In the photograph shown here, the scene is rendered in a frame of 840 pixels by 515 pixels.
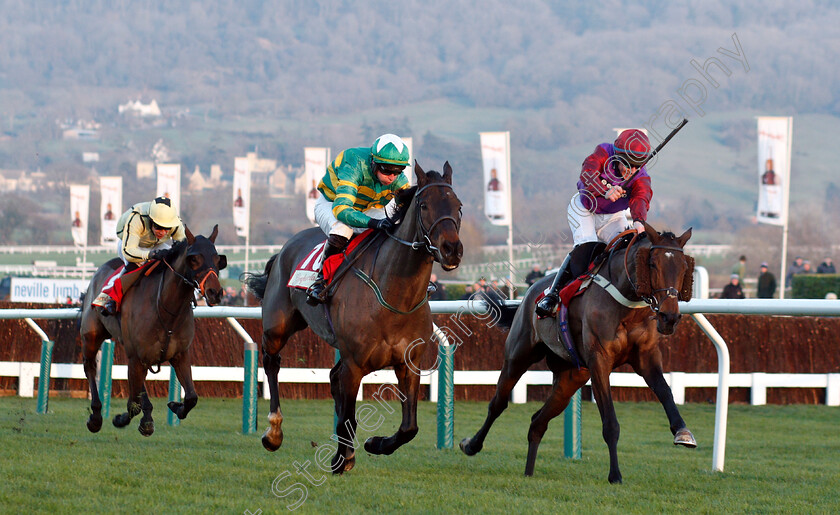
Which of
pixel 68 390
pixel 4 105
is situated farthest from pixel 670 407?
pixel 4 105

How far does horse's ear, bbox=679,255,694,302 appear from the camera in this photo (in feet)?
16.7

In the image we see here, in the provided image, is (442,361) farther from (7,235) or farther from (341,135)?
(341,135)

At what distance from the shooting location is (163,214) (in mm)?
7637

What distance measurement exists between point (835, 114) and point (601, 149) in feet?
483

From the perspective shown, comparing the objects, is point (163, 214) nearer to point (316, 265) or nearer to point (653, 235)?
point (316, 265)

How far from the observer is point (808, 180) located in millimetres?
110125

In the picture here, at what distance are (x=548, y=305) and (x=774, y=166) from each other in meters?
16.7

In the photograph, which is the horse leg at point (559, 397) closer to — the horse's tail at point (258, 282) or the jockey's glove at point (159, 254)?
the horse's tail at point (258, 282)

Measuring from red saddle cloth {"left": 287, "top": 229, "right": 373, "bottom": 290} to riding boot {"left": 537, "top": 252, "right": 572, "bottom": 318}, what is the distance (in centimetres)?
104

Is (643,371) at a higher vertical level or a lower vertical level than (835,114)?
lower

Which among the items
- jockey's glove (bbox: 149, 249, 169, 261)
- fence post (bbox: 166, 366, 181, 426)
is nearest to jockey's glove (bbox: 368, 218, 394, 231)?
jockey's glove (bbox: 149, 249, 169, 261)

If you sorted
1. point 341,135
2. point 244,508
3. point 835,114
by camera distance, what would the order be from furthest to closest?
point 835,114, point 341,135, point 244,508

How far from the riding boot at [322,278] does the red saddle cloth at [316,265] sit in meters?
0.03

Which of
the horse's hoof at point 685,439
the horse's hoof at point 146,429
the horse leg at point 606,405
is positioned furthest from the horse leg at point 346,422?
the horse's hoof at point 146,429
